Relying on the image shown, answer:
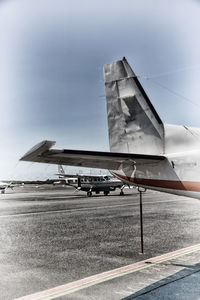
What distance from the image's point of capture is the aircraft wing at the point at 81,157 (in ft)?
13.4

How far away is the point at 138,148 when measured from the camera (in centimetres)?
748

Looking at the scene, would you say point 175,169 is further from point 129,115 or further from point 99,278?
point 99,278

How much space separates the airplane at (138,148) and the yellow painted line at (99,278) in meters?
1.73

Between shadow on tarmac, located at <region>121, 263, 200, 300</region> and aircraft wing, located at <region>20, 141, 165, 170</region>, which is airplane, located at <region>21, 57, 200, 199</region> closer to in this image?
aircraft wing, located at <region>20, 141, 165, 170</region>

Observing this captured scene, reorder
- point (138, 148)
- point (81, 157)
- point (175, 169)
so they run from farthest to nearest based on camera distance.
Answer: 1. point (138, 148)
2. point (175, 169)
3. point (81, 157)

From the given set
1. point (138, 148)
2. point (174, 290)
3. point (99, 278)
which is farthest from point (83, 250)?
point (174, 290)

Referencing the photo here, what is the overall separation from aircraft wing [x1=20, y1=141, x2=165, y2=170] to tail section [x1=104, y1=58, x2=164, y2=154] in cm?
90

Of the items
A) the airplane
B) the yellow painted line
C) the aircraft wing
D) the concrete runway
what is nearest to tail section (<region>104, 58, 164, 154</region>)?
the airplane

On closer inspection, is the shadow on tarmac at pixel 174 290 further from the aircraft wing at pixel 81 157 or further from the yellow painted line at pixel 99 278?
the aircraft wing at pixel 81 157

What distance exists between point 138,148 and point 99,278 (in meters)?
3.23

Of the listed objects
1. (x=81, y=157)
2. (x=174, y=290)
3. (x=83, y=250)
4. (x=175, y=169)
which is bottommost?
(x=83, y=250)

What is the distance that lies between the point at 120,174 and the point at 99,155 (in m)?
2.24

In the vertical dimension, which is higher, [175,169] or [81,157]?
[81,157]

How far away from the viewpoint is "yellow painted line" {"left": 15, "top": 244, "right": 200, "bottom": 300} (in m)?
4.84
